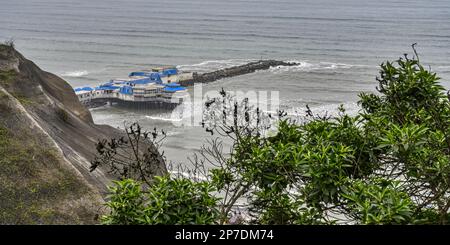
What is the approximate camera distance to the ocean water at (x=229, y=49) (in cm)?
4216

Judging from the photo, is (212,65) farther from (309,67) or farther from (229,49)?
(229,49)

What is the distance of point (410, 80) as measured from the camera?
7664 millimetres

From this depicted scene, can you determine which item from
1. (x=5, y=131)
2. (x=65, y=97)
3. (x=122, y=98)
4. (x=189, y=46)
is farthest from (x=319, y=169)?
(x=189, y=46)

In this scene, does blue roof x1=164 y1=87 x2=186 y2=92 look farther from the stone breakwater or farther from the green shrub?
the green shrub

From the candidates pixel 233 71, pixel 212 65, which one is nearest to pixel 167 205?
pixel 233 71

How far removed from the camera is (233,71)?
53.6 metres

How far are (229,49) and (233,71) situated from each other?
59.4ft

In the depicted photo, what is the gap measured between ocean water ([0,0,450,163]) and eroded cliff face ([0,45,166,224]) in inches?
358

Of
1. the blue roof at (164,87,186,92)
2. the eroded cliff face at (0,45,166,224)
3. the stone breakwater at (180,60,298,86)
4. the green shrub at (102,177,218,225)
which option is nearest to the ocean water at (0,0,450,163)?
the stone breakwater at (180,60,298,86)

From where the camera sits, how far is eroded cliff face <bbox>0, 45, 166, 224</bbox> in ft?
44.1

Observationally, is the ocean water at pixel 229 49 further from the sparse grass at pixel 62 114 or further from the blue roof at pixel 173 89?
the sparse grass at pixel 62 114

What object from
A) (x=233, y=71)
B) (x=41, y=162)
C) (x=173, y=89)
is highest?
(x=233, y=71)

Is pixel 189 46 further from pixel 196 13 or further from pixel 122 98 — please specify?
pixel 196 13

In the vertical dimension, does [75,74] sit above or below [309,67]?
below
